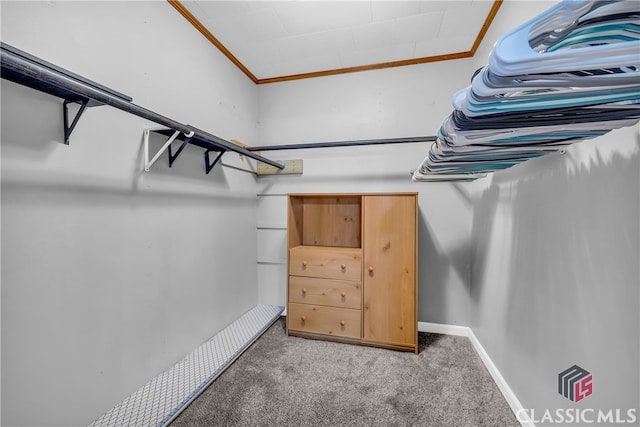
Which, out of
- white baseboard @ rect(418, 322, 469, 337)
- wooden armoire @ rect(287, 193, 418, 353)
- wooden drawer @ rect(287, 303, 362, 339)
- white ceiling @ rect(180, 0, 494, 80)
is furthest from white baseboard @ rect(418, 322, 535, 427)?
white ceiling @ rect(180, 0, 494, 80)

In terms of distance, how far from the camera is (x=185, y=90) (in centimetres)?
183

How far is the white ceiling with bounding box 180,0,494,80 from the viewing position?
1753 mm

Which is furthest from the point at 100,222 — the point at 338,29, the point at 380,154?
the point at 380,154

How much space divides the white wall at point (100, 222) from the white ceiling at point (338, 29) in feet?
0.97

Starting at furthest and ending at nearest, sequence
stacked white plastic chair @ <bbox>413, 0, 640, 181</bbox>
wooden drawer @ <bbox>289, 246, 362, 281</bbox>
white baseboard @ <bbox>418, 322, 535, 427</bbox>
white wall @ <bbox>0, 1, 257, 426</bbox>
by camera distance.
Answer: wooden drawer @ <bbox>289, 246, 362, 281</bbox> → white baseboard @ <bbox>418, 322, 535, 427</bbox> → white wall @ <bbox>0, 1, 257, 426</bbox> → stacked white plastic chair @ <bbox>413, 0, 640, 181</bbox>

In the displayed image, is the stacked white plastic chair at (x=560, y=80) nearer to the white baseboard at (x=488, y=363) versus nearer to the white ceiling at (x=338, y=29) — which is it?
the white baseboard at (x=488, y=363)

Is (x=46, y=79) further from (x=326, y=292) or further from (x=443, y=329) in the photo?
(x=443, y=329)

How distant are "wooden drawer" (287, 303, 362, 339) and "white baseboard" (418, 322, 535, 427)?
2.30 feet

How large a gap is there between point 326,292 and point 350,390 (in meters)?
0.72

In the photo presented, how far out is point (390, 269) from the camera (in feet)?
6.67

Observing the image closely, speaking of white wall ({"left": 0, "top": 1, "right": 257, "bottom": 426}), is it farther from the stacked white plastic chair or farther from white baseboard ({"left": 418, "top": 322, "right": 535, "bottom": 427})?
white baseboard ({"left": 418, "top": 322, "right": 535, "bottom": 427})

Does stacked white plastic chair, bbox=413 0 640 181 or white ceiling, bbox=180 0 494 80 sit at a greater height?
white ceiling, bbox=180 0 494 80

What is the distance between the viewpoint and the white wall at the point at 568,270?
2.60 ft

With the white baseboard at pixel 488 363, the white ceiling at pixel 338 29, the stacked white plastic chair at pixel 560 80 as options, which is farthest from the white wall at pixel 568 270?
the white ceiling at pixel 338 29
